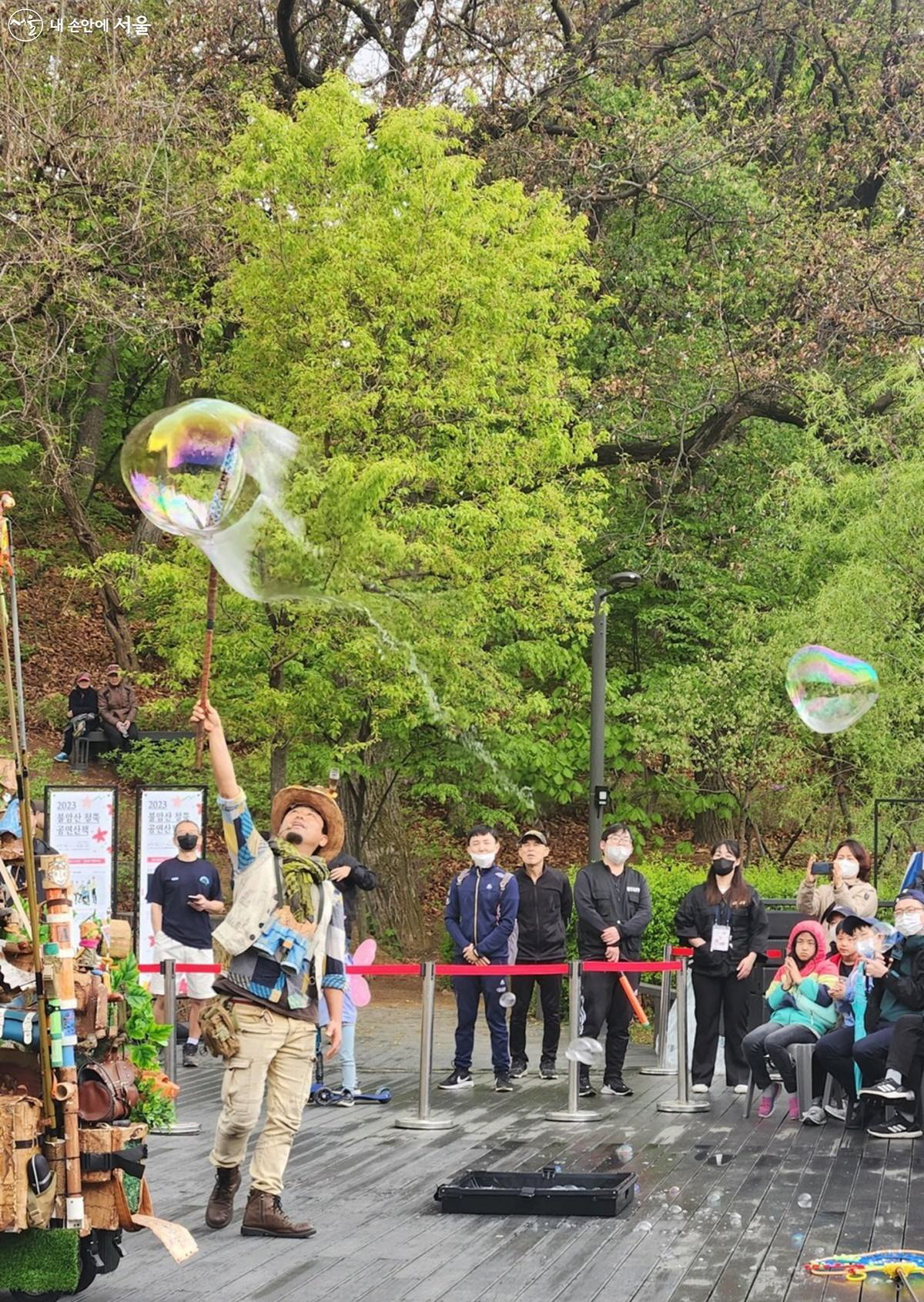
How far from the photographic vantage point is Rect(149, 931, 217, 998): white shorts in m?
15.1

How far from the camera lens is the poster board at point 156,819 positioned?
1709 centimetres

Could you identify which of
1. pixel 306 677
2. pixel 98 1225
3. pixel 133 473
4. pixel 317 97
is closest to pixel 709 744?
pixel 306 677

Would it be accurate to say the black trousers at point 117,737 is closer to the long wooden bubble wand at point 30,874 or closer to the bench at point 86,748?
the bench at point 86,748

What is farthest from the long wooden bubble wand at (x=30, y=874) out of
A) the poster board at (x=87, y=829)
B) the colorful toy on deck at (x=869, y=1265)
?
the poster board at (x=87, y=829)

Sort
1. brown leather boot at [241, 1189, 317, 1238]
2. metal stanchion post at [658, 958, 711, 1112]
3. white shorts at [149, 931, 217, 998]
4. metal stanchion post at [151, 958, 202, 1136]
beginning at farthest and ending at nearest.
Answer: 1. white shorts at [149, 931, 217, 998]
2. metal stanchion post at [658, 958, 711, 1112]
3. metal stanchion post at [151, 958, 202, 1136]
4. brown leather boot at [241, 1189, 317, 1238]

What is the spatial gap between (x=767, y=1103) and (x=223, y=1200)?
5191 millimetres

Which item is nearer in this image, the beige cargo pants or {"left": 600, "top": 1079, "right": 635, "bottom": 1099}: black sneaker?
the beige cargo pants

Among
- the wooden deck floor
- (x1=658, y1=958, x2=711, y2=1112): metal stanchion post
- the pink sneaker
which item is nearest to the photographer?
the wooden deck floor

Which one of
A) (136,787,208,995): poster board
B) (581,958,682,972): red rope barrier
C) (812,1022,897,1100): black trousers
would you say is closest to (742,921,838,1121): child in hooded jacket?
(812,1022,897,1100): black trousers

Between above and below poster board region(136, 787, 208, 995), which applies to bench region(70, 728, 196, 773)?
above

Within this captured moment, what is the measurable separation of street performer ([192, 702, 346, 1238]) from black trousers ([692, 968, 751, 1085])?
5.68 meters

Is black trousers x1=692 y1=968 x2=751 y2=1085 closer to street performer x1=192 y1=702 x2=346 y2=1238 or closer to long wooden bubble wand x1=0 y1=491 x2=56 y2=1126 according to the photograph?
street performer x1=192 y1=702 x2=346 y2=1238

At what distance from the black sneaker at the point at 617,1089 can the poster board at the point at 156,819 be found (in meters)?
5.09

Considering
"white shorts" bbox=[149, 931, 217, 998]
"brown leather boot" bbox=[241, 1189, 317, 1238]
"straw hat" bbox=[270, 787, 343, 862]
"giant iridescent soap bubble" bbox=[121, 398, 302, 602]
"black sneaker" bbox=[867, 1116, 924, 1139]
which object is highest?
"giant iridescent soap bubble" bbox=[121, 398, 302, 602]
